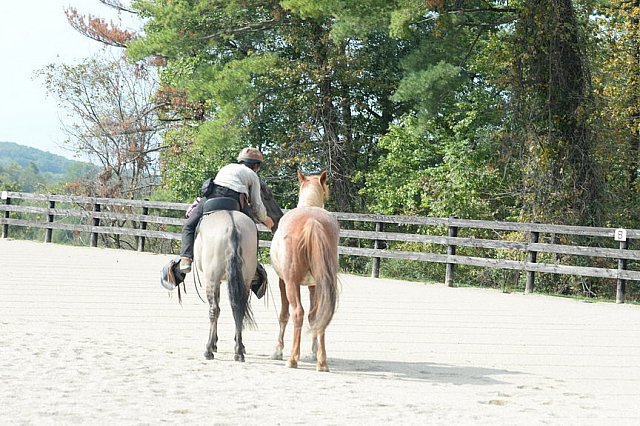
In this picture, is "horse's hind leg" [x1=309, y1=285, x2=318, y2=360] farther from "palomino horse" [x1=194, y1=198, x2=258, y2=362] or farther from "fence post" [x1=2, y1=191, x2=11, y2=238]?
"fence post" [x1=2, y1=191, x2=11, y2=238]

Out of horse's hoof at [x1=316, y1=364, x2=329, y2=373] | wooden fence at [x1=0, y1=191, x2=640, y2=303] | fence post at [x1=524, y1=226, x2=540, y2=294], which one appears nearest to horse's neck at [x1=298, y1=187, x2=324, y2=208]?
horse's hoof at [x1=316, y1=364, x2=329, y2=373]

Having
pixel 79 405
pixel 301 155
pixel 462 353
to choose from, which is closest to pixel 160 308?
pixel 462 353

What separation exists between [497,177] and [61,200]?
1116cm

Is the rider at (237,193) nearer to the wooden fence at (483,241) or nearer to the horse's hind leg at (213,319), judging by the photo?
the horse's hind leg at (213,319)

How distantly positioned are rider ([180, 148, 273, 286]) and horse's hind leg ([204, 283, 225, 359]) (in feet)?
2.01

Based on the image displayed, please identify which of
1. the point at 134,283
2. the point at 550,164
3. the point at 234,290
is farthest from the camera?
the point at 550,164

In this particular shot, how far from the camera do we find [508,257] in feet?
70.9

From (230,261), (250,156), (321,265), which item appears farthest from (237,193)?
(321,265)

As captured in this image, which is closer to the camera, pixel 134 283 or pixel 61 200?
pixel 134 283

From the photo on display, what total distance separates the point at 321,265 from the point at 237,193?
4.74ft

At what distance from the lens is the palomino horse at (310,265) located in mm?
8273

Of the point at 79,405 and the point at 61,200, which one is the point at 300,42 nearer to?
the point at 61,200

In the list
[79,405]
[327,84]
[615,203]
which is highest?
[327,84]

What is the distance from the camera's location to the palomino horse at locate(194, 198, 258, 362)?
8781 millimetres
